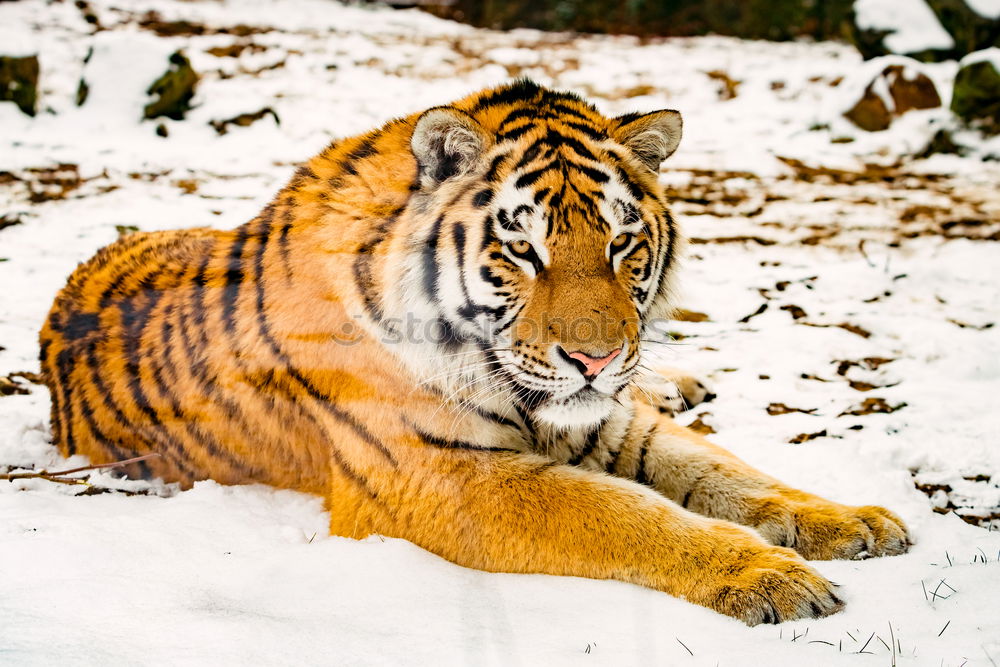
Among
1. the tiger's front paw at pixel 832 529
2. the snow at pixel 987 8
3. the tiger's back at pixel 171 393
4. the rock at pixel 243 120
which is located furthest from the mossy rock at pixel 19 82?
the snow at pixel 987 8

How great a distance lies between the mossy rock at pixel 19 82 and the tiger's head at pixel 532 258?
555 cm

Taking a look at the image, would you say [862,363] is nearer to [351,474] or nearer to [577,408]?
[577,408]

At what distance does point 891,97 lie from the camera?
6.15 m

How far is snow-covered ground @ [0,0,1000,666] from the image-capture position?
1.25 metres

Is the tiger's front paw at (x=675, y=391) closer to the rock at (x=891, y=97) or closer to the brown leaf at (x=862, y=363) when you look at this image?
the brown leaf at (x=862, y=363)

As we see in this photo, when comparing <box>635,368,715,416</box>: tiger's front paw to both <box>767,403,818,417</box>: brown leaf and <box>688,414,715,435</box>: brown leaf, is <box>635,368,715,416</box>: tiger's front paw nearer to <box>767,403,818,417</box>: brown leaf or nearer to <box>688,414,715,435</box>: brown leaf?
<box>688,414,715,435</box>: brown leaf

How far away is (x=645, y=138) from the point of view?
1.86m

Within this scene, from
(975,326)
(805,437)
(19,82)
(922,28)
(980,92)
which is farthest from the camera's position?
(922,28)

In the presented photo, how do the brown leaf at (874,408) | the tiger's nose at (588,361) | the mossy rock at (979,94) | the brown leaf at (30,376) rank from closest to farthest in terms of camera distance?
the tiger's nose at (588,361)
the brown leaf at (874,408)
the brown leaf at (30,376)
the mossy rock at (979,94)

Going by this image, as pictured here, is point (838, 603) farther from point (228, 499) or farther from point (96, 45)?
point (96, 45)

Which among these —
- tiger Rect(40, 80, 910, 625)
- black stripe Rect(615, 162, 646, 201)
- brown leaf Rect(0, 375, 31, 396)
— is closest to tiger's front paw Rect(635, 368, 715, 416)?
tiger Rect(40, 80, 910, 625)

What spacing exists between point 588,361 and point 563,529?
35 centimetres

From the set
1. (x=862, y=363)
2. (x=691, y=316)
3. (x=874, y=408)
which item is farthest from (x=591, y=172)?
(x=691, y=316)

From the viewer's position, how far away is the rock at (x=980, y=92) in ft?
18.1
